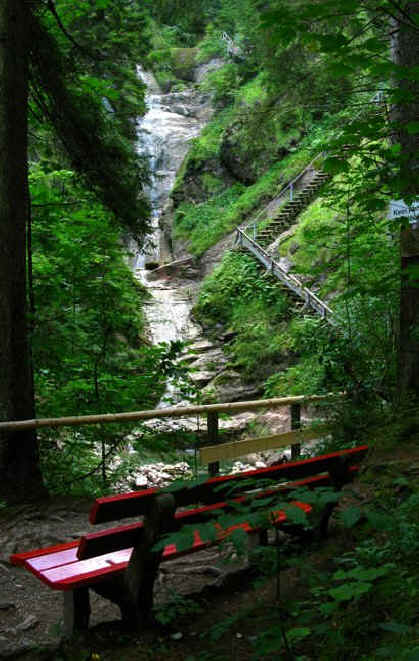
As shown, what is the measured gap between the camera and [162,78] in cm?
3978

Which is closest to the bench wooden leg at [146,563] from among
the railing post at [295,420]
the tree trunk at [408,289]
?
the tree trunk at [408,289]

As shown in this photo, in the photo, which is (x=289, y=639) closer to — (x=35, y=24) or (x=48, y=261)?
(x=48, y=261)

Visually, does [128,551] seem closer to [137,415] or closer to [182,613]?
[182,613]

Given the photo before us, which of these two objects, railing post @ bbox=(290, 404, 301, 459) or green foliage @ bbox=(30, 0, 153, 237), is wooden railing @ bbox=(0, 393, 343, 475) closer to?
railing post @ bbox=(290, 404, 301, 459)

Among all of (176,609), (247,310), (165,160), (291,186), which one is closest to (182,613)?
(176,609)

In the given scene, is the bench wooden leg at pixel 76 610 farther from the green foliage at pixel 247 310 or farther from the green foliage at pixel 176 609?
the green foliage at pixel 247 310

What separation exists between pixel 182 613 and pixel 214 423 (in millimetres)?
2987

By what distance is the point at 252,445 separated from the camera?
599 cm

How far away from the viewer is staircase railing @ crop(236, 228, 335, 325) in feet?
50.5

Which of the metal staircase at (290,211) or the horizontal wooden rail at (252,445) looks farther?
the metal staircase at (290,211)

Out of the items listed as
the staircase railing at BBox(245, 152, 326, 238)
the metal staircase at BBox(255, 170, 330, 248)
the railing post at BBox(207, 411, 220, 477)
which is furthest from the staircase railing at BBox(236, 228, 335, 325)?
the railing post at BBox(207, 411, 220, 477)

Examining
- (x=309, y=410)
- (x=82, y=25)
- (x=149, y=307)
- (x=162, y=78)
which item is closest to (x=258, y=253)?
(x=149, y=307)

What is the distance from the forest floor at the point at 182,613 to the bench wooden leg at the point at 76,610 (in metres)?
0.07

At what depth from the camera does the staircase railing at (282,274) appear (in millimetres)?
15398
